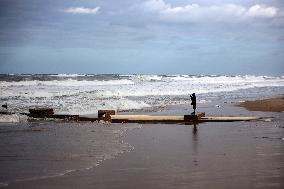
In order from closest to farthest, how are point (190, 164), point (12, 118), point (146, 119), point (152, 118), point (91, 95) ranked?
point (190, 164) < point (146, 119) < point (152, 118) < point (12, 118) < point (91, 95)

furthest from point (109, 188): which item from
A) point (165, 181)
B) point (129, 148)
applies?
point (129, 148)

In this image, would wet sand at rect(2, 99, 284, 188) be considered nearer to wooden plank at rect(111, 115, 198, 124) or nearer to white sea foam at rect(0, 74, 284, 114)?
wooden plank at rect(111, 115, 198, 124)

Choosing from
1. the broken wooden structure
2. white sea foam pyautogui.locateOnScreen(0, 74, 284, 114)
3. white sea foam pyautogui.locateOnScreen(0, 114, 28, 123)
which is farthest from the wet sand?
white sea foam pyautogui.locateOnScreen(0, 74, 284, 114)

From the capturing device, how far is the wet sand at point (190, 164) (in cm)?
748

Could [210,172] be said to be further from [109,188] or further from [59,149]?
[59,149]

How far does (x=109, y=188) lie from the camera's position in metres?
7.14

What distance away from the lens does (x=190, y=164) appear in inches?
356

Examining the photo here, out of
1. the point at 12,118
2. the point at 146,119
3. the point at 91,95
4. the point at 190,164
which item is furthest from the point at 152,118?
the point at 91,95

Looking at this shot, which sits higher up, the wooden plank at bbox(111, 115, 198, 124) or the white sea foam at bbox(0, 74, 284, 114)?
the white sea foam at bbox(0, 74, 284, 114)

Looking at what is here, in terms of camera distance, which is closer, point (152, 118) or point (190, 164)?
point (190, 164)

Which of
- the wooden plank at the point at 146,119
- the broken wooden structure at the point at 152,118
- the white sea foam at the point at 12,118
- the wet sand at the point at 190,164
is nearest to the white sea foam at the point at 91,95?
the broken wooden structure at the point at 152,118

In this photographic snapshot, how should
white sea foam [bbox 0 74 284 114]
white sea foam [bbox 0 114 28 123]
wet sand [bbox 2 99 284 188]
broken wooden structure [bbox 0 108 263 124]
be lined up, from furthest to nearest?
white sea foam [bbox 0 74 284 114] → white sea foam [bbox 0 114 28 123] → broken wooden structure [bbox 0 108 263 124] → wet sand [bbox 2 99 284 188]

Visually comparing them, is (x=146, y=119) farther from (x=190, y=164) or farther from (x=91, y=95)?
(x=91, y=95)

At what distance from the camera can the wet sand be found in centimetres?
748
